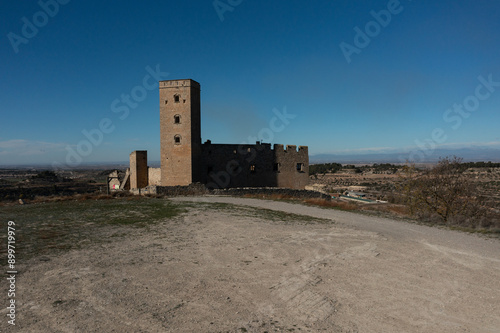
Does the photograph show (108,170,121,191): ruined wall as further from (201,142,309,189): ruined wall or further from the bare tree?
the bare tree

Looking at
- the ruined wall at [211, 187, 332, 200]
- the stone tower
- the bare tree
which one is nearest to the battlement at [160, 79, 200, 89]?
the stone tower

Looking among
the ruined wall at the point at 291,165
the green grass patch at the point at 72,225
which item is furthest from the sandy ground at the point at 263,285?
the ruined wall at the point at 291,165

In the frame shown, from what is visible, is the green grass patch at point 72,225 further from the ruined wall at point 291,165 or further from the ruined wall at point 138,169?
the ruined wall at point 291,165

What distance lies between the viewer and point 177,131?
81.5ft

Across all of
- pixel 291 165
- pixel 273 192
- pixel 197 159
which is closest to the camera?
pixel 273 192

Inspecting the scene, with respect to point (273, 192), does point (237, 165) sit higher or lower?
higher

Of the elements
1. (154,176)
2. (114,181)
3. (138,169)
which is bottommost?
(114,181)

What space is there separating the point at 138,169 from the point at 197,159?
626cm

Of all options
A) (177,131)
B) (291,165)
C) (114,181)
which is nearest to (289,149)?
(291,165)

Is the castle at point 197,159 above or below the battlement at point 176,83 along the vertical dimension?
below

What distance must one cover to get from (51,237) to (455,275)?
425 inches

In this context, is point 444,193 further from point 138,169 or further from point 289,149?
point 138,169

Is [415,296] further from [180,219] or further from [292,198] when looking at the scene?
[292,198]

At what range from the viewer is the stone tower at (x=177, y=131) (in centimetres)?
2470
